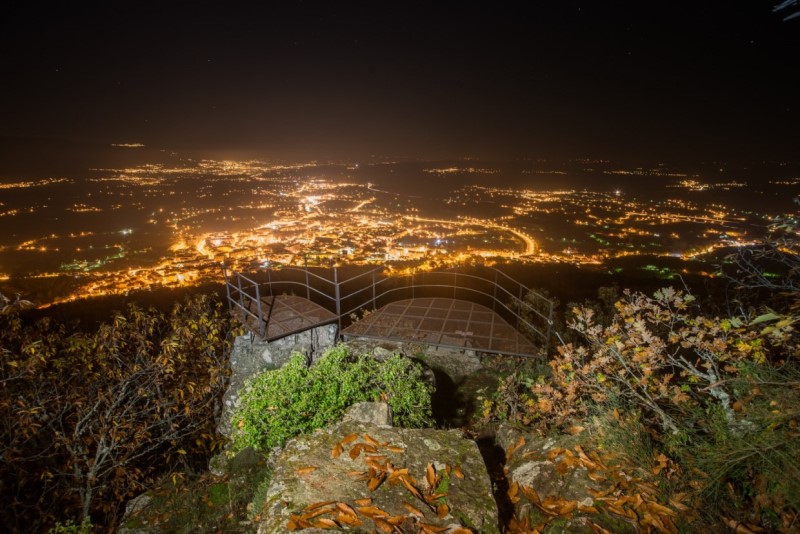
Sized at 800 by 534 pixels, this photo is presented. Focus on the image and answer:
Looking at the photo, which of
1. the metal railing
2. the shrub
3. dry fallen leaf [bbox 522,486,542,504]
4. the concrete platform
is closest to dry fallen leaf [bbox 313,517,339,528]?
the shrub

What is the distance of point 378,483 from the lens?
3115mm

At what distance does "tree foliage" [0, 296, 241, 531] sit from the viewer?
25.0ft

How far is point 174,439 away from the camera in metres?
8.71

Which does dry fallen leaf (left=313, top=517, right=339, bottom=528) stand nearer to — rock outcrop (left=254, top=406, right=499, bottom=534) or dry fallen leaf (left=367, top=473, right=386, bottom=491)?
rock outcrop (left=254, top=406, right=499, bottom=534)

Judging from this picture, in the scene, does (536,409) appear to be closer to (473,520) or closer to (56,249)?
(473,520)

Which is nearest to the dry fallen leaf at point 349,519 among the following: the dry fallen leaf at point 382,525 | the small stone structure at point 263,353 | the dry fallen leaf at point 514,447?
the dry fallen leaf at point 382,525

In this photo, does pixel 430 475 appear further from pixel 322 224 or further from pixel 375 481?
pixel 322 224

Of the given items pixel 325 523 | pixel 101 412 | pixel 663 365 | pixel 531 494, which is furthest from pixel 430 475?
pixel 101 412

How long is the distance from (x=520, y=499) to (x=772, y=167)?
→ 4758 inches

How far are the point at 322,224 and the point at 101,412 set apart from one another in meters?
47.3

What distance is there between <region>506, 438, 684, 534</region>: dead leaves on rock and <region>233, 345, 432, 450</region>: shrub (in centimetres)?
155

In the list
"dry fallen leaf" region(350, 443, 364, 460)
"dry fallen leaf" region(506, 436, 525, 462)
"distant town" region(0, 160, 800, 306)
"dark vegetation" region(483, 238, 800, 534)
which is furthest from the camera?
"distant town" region(0, 160, 800, 306)

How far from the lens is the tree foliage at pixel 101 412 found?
7613 mm

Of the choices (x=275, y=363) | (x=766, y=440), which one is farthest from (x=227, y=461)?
(x=766, y=440)
